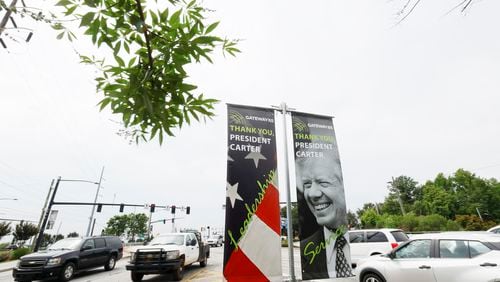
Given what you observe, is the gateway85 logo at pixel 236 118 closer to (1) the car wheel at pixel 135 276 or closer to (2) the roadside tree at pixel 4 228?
(1) the car wheel at pixel 135 276

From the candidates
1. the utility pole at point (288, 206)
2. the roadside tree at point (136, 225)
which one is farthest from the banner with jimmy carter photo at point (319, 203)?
the roadside tree at point (136, 225)

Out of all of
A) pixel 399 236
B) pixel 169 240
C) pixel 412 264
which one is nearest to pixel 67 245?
pixel 169 240

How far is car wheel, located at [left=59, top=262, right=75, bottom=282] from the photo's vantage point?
38.3ft

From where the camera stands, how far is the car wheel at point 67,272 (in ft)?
38.3

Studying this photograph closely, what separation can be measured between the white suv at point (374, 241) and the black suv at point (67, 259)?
12977mm

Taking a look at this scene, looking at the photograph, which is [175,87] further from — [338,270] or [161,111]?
[338,270]

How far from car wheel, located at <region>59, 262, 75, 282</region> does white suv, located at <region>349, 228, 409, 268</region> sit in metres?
12.9

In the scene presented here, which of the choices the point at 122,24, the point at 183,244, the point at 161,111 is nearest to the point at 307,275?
the point at 161,111

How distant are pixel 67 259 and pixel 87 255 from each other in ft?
4.66

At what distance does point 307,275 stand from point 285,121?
393 centimetres

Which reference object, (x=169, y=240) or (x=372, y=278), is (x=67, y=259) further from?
(x=372, y=278)

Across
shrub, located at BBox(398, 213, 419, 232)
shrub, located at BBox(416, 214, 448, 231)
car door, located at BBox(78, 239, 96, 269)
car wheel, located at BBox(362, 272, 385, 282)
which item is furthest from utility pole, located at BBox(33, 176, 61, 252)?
shrub, located at BBox(416, 214, 448, 231)

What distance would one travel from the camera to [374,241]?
11.7m

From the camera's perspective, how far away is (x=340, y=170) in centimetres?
740
